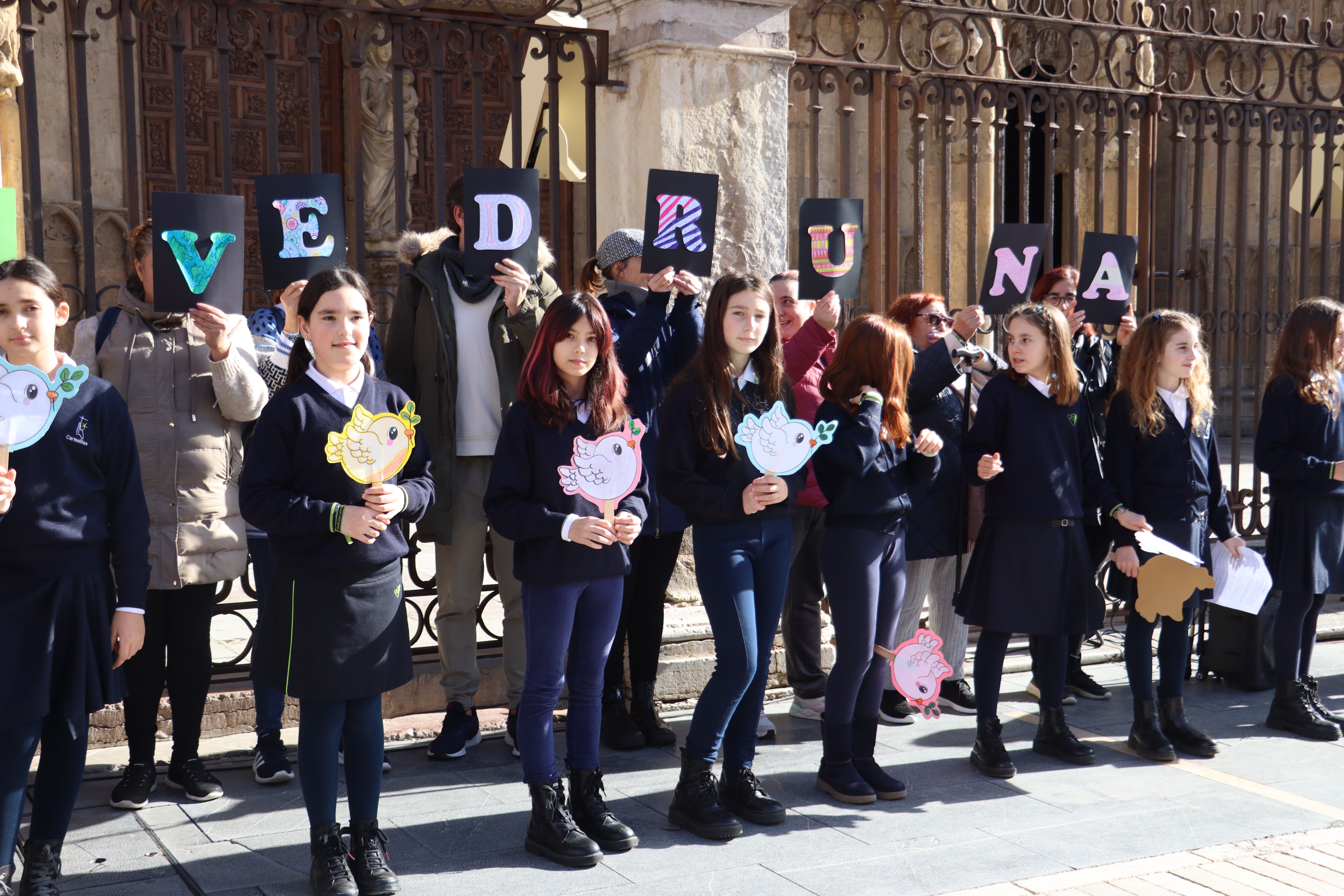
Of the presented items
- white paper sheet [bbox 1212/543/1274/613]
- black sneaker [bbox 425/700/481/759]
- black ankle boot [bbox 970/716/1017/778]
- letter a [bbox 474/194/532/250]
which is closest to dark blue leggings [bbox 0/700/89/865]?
black sneaker [bbox 425/700/481/759]

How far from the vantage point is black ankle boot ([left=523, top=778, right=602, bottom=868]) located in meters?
3.68

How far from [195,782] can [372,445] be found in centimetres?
158

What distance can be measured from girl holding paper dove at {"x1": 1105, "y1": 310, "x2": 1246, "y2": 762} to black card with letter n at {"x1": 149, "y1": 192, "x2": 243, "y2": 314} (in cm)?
327

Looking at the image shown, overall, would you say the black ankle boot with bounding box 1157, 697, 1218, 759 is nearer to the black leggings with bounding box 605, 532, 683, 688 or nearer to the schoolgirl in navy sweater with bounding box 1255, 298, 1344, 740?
the schoolgirl in navy sweater with bounding box 1255, 298, 1344, 740

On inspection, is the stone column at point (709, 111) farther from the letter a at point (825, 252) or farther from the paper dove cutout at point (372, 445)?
the paper dove cutout at point (372, 445)

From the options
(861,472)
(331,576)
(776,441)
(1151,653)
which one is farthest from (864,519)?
(331,576)

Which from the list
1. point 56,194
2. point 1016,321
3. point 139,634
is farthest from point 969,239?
point 56,194

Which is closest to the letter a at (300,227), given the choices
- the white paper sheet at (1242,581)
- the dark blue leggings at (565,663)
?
the dark blue leggings at (565,663)

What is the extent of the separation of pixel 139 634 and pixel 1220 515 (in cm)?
401

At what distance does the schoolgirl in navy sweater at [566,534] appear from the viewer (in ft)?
12.2

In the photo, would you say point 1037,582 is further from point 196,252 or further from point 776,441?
point 196,252

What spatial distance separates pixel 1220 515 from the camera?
5.07 m

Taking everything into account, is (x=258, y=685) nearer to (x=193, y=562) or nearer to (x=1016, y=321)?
(x=193, y=562)

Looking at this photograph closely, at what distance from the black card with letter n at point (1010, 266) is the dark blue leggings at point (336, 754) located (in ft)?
10.5
